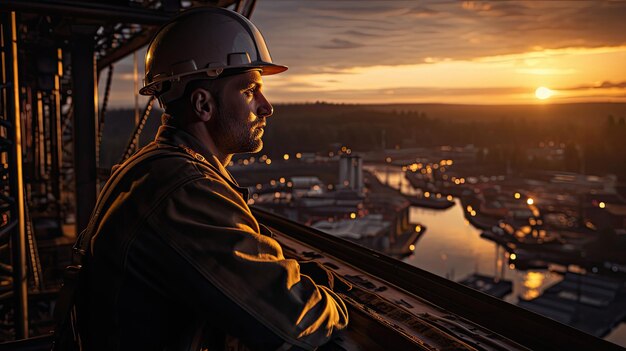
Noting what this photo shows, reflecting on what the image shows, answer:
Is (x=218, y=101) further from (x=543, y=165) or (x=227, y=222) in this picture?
(x=543, y=165)

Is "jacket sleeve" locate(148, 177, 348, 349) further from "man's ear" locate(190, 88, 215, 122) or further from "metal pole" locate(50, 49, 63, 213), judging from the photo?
"metal pole" locate(50, 49, 63, 213)

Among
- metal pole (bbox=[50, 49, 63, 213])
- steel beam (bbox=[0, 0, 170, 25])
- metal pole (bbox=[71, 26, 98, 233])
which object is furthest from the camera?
metal pole (bbox=[50, 49, 63, 213])

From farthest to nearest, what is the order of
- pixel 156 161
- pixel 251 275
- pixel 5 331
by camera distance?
pixel 5 331, pixel 156 161, pixel 251 275

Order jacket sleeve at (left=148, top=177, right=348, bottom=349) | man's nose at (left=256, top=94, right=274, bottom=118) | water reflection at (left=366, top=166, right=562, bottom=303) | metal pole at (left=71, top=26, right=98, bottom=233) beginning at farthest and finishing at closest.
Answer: water reflection at (left=366, top=166, right=562, bottom=303) → metal pole at (left=71, top=26, right=98, bottom=233) → man's nose at (left=256, top=94, right=274, bottom=118) → jacket sleeve at (left=148, top=177, right=348, bottom=349)

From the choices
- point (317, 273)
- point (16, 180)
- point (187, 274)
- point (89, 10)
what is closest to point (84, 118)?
point (89, 10)

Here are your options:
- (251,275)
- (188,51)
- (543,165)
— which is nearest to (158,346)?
(251,275)

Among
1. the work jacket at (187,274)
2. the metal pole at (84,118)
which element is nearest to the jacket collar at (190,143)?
the work jacket at (187,274)

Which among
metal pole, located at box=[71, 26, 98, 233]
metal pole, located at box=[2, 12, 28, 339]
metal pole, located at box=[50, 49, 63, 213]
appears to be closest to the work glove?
metal pole, located at box=[2, 12, 28, 339]
